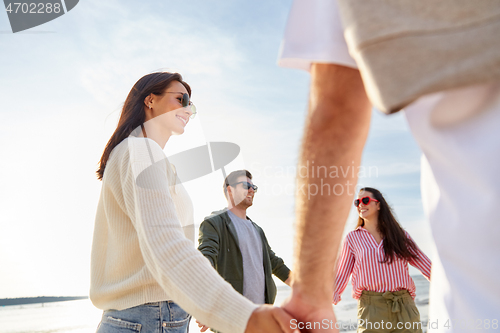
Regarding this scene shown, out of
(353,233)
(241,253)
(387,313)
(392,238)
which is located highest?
(241,253)

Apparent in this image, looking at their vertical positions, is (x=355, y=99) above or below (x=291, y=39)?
below

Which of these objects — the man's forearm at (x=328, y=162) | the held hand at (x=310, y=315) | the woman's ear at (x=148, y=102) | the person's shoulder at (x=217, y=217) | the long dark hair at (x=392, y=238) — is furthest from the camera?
the long dark hair at (x=392, y=238)

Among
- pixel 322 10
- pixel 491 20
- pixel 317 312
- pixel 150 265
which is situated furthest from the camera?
pixel 150 265

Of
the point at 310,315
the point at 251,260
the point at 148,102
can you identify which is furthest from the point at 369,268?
the point at 310,315

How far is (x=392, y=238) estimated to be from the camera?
4.94 m

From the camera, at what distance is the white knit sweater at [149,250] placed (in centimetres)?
138

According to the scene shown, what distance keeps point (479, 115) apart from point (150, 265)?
1.29 meters

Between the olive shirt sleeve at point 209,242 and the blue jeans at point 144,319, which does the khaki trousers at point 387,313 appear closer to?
the olive shirt sleeve at point 209,242

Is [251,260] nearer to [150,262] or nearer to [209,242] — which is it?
[209,242]

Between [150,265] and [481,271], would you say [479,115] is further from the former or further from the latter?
[150,265]

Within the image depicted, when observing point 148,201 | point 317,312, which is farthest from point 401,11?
point 148,201

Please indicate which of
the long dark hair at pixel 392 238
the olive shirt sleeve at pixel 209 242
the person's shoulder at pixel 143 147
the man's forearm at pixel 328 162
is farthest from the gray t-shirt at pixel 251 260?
the man's forearm at pixel 328 162

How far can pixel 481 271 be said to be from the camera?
58 centimetres

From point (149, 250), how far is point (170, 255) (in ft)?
0.31
